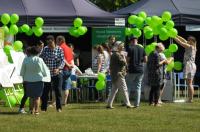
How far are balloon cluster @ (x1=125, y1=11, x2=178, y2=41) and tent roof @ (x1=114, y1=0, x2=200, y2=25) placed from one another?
5.60 feet

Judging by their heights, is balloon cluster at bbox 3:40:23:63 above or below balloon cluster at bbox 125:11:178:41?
below

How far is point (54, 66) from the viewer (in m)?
13.9

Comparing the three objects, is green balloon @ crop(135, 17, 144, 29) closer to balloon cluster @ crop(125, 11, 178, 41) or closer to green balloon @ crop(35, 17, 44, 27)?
balloon cluster @ crop(125, 11, 178, 41)

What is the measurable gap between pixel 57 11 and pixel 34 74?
16.7 ft

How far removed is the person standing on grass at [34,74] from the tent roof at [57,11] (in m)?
4.11

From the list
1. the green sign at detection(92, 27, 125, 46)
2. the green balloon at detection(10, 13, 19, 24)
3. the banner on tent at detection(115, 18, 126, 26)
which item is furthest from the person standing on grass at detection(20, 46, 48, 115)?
the green sign at detection(92, 27, 125, 46)

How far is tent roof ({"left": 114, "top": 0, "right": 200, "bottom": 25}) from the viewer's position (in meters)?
18.3

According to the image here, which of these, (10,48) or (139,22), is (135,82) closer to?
(139,22)

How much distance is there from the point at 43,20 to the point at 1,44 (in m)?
1.95

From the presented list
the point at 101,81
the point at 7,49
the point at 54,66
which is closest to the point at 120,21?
the point at 101,81

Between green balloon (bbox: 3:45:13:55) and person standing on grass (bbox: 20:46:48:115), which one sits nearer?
person standing on grass (bbox: 20:46:48:115)

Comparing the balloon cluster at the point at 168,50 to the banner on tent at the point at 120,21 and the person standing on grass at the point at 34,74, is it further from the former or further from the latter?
the person standing on grass at the point at 34,74

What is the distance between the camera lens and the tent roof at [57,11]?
17359 mm

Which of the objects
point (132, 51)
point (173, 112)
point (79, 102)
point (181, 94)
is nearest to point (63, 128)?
point (173, 112)
